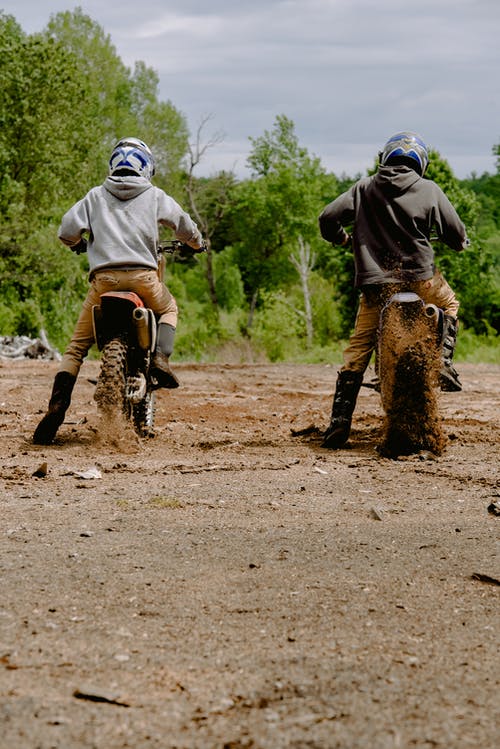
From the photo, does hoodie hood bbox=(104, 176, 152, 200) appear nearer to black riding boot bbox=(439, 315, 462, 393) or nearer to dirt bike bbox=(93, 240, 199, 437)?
dirt bike bbox=(93, 240, 199, 437)

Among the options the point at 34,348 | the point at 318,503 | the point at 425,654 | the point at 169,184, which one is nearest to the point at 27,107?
the point at 34,348

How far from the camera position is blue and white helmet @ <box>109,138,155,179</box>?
25.8 ft

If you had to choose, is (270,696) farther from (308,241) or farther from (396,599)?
(308,241)

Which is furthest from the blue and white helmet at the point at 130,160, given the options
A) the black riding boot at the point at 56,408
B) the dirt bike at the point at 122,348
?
the black riding boot at the point at 56,408

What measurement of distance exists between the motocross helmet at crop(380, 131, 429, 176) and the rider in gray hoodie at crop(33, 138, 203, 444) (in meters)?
1.63

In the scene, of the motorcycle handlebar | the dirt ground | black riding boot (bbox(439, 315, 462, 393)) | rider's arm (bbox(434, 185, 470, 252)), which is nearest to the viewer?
the dirt ground

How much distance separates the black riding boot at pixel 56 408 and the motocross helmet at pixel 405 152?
2.88 m

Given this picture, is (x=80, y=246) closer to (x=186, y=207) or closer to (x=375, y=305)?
(x=375, y=305)

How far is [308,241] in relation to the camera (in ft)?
250

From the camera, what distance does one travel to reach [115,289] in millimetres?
7703

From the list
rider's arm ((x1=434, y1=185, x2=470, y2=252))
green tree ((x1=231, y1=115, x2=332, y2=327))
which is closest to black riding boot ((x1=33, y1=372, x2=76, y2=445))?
rider's arm ((x1=434, y1=185, x2=470, y2=252))

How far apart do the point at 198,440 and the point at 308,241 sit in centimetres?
6886

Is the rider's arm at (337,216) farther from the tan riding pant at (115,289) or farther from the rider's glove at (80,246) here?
the rider's glove at (80,246)

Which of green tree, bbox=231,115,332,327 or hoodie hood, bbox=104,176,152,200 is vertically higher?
green tree, bbox=231,115,332,327
